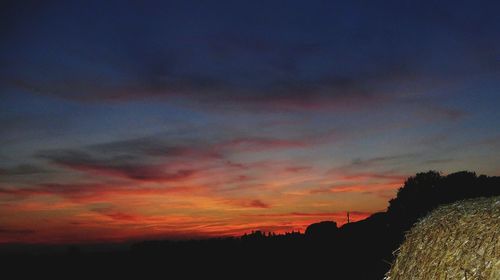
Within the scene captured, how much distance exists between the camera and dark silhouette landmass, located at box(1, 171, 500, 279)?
4241cm

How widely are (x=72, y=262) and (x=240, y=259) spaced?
67.5 ft

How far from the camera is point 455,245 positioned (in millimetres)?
12328

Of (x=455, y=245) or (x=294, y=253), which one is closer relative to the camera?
(x=455, y=245)

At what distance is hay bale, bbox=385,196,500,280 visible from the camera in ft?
36.8

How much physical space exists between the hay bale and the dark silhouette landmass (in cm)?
1854

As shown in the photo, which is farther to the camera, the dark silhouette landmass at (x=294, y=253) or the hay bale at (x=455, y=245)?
the dark silhouette landmass at (x=294, y=253)

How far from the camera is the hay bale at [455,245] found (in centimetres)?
1121

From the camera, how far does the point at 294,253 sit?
5503 centimetres

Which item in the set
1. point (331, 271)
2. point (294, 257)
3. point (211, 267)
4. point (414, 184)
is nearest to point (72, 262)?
point (211, 267)

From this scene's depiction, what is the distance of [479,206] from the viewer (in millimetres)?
12656

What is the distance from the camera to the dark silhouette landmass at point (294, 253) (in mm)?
42406

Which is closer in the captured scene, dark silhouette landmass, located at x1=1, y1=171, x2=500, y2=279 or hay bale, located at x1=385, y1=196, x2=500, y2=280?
hay bale, located at x1=385, y1=196, x2=500, y2=280

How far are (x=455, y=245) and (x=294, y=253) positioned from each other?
43722 mm

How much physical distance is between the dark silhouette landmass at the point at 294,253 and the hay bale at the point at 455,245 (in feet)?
60.8
